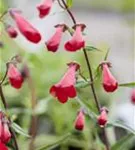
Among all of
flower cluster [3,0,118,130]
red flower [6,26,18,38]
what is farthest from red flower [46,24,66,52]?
red flower [6,26,18,38]

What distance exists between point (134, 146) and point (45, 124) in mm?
397

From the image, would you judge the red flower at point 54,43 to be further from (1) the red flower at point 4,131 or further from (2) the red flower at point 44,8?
(1) the red flower at point 4,131

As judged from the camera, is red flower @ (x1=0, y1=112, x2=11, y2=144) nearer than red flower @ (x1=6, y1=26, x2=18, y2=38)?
Yes

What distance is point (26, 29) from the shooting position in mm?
1077

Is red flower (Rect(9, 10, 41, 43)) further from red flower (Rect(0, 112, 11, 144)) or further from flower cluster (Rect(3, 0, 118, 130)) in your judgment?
red flower (Rect(0, 112, 11, 144))

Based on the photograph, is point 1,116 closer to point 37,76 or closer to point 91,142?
point 91,142

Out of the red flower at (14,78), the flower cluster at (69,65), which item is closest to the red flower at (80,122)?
the flower cluster at (69,65)

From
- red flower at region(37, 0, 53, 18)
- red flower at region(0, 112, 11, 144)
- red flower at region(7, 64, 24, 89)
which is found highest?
red flower at region(37, 0, 53, 18)

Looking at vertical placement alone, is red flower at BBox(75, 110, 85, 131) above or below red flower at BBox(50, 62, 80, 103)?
below

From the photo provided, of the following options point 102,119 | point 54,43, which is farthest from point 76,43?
point 102,119

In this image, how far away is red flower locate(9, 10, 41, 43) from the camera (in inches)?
41.6

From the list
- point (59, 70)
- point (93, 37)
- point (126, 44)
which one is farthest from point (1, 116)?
point (93, 37)

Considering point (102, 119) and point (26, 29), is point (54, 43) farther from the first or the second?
point (102, 119)

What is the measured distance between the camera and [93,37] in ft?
14.9
